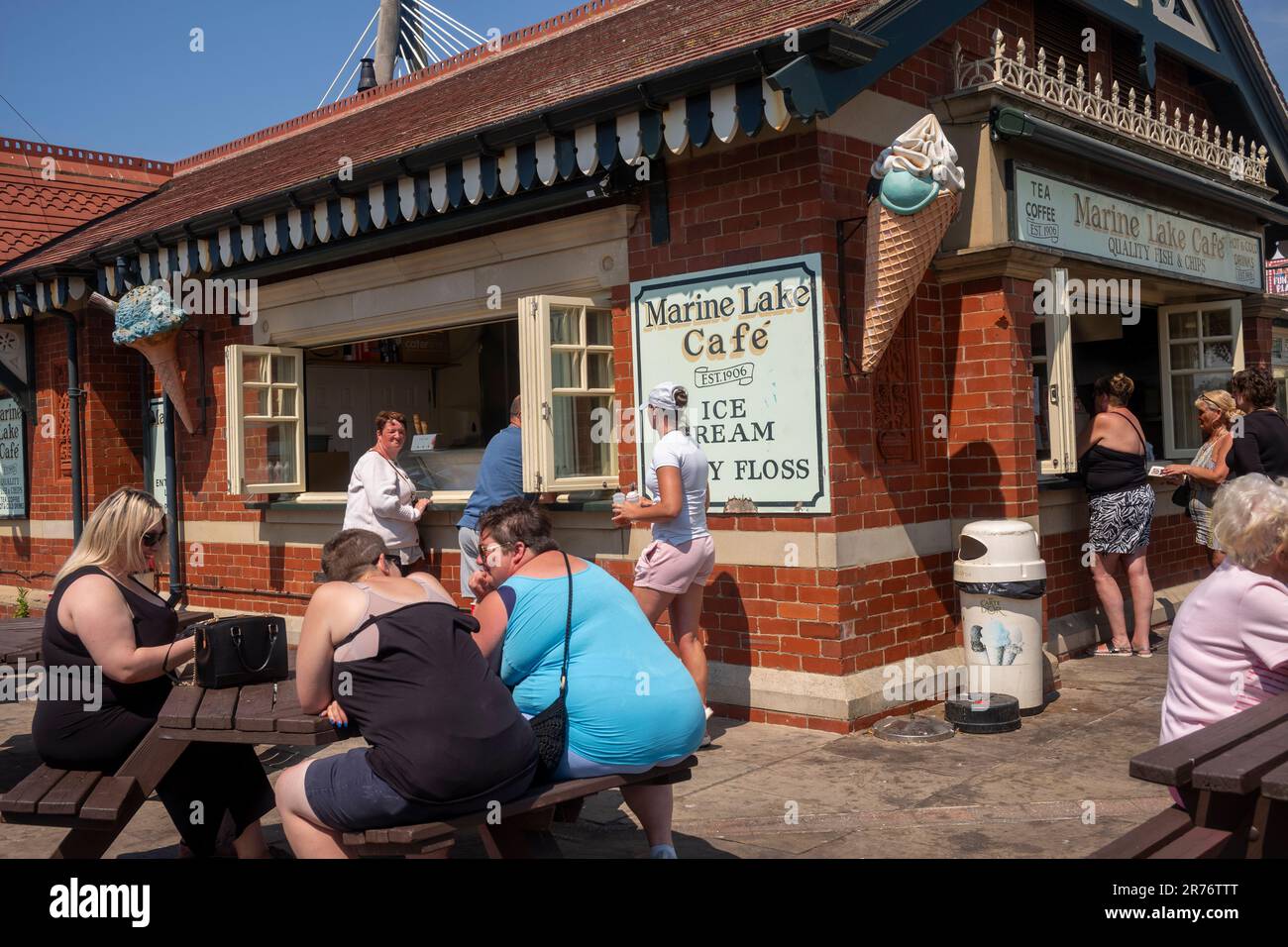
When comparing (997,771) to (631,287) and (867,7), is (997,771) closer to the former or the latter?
(631,287)

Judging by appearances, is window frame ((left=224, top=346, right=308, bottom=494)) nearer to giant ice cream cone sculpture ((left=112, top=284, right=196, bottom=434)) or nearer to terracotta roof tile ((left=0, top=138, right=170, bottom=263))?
giant ice cream cone sculpture ((left=112, top=284, right=196, bottom=434))

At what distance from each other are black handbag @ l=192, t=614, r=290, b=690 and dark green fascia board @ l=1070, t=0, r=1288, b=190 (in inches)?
280

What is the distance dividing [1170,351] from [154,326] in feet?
27.9

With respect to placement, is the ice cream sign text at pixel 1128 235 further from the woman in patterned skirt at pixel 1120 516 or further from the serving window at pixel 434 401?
the serving window at pixel 434 401

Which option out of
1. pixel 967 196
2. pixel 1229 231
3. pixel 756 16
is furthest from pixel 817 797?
pixel 1229 231

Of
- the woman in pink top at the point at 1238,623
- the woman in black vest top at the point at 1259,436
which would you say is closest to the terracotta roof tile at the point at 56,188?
the woman in black vest top at the point at 1259,436

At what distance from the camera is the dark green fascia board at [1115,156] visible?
22.4ft

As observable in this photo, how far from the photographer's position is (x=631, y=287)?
7016mm

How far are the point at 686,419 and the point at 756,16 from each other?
245 cm

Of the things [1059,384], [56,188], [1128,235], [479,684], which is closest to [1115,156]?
[1128,235]

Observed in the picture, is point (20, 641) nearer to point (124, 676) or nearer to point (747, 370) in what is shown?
point (124, 676)

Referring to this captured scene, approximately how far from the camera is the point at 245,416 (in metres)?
9.57

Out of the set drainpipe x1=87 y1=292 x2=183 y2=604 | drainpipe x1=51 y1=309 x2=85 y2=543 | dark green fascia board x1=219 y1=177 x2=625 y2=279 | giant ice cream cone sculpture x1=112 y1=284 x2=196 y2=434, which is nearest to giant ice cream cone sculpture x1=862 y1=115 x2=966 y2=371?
dark green fascia board x1=219 y1=177 x2=625 y2=279

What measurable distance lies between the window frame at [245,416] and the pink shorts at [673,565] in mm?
4753
